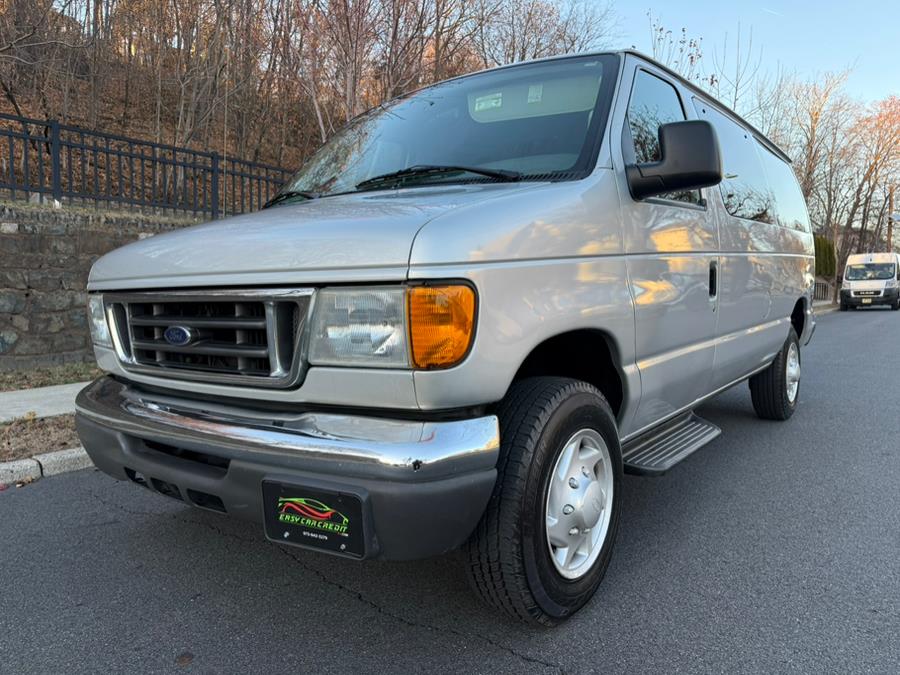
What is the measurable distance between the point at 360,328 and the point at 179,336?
0.77 metres

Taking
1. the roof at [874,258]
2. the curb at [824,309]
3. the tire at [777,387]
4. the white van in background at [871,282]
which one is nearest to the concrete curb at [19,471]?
the tire at [777,387]

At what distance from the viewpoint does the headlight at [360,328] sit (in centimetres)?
184

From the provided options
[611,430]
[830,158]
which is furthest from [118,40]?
[830,158]

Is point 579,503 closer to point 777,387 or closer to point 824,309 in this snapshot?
point 777,387

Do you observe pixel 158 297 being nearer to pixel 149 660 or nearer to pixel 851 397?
pixel 149 660

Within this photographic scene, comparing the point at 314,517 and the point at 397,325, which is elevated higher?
the point at 397,325

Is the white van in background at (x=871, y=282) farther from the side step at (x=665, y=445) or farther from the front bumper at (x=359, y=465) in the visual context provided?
the front bumper at (x=359, y=465)

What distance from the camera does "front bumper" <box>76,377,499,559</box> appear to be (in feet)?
5.83

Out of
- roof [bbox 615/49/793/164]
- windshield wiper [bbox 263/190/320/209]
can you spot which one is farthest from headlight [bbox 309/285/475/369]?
roof [bbox 615/49/793/164]

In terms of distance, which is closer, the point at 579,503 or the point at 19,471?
the point at 579,503

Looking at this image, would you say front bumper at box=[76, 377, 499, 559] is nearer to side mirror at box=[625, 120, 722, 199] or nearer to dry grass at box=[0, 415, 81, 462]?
side mirror at box=[625, 120, 722, 199]

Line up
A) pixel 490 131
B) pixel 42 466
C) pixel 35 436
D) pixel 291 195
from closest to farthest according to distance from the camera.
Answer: pixel 490 131 → pixel 291 195 → pixel 42 466 → pixel 35 436

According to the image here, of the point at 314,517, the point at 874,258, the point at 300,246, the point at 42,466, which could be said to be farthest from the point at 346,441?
the point at 874,258

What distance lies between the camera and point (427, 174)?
A: 2.71m
